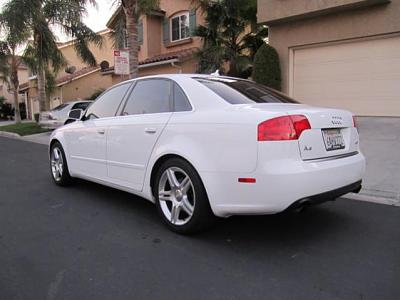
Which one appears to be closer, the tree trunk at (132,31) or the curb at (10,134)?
the tree trunk at (132,31)

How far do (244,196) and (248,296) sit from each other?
855 millimetres

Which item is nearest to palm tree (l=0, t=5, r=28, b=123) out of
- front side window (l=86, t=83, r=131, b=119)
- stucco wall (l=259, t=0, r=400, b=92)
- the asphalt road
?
stucco wall (l=259, t=0, r=400, b=92)

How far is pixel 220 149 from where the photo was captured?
3393mm

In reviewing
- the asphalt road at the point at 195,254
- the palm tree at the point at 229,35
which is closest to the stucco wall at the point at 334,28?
the palm tree at the point at 229,35

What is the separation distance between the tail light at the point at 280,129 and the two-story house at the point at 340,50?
865 centimetres

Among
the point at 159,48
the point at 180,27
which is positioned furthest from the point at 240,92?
the point at 159,48

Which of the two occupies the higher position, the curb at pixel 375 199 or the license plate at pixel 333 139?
the license plate at pixel 333 139

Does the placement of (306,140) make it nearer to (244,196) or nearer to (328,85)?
(244,196)

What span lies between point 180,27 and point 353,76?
11171 millimetres

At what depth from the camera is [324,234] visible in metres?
3.88

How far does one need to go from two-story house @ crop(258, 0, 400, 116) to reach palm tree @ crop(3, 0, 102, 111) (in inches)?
355

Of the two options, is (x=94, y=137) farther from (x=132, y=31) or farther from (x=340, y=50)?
(x=340, y=50)

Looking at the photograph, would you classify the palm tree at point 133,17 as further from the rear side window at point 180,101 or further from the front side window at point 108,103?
the rear side window at point 180,101

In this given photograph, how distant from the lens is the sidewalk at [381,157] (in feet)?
17.7
